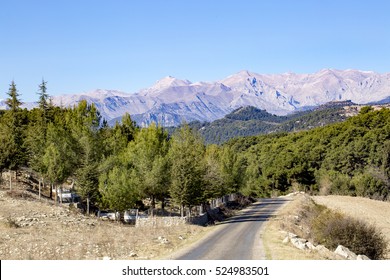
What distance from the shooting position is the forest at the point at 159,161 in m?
55.9

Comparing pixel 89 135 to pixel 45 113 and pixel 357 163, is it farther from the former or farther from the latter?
pixel 357 163

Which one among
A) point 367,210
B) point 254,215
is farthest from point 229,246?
point 367,210

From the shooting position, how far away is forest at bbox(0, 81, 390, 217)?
5591 centimetres

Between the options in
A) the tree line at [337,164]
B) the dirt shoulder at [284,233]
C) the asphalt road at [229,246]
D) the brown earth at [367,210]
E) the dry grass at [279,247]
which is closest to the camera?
the asphalt road at [229,246]

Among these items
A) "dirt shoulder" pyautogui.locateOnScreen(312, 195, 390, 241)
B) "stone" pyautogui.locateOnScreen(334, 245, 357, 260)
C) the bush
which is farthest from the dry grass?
"dirt shoulder" pyautogui.locateOnScreen(312, 195, 390, 241)

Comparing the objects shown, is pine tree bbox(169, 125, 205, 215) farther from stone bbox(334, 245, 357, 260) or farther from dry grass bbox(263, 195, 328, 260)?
stone bbox(334, 245, 357, 260)

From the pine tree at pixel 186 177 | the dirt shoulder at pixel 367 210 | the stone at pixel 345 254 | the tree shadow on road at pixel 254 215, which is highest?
the pine tree at pixel 186 177

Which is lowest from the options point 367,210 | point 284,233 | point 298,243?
point 367,210

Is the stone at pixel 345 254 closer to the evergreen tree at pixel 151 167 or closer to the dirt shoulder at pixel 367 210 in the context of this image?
the dirt shoulder at pixel 367 210

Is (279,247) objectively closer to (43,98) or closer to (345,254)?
(345,254)

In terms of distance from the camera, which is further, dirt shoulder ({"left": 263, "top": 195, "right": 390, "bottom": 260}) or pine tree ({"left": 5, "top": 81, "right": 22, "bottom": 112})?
pine tree ({"left": 5, "top": 81, "right": 22, "bottom": 112})

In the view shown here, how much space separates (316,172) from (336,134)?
64.4 ft

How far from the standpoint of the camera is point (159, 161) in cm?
5662

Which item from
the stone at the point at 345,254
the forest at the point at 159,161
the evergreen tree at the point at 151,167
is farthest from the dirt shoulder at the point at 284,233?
the evergreen tree at the point at 151,167
